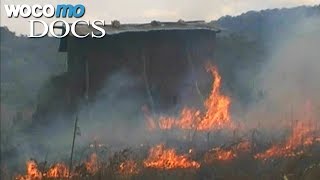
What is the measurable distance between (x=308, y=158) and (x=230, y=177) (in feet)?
5.95

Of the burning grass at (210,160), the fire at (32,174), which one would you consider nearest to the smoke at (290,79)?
the burning grass at (210,160)

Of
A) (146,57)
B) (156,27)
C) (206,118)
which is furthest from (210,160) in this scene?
(156,27)

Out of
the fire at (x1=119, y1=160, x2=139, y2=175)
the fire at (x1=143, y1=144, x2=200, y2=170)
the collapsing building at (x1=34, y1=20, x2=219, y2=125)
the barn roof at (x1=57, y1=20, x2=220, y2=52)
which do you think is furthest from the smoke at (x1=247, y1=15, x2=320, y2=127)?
the fire at (x1=119, y1=160, x2=139, y2=175)

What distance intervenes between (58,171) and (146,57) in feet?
17.4

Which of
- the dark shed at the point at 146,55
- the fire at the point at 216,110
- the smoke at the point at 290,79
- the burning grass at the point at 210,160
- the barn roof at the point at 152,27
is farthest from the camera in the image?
the smoke at the point at 290,79

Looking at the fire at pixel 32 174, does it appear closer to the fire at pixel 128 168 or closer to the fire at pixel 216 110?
the fire at pixel 128 168

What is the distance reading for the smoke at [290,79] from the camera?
1520cm

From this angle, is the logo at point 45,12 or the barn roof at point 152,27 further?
the barn roof at point 152,27

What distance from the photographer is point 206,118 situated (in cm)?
1394

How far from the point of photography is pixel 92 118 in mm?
14094

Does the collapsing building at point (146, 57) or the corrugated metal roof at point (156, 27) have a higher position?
the corrugated metal roof at point (156, 27)

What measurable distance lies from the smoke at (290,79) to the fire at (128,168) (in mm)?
5029

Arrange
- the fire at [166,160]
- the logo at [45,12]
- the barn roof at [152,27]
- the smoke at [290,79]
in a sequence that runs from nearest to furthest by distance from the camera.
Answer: the logo at [45,12] < the fire at [166,160] < the barn roof at [152,27] < the smoke at [290,79]

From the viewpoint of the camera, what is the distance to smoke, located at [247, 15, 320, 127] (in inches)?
599
